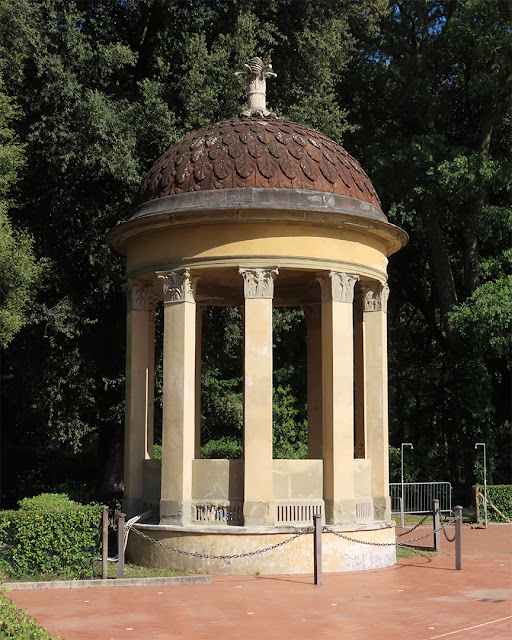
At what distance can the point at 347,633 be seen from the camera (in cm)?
1115

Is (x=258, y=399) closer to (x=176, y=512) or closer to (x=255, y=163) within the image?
(x=176, y=512)

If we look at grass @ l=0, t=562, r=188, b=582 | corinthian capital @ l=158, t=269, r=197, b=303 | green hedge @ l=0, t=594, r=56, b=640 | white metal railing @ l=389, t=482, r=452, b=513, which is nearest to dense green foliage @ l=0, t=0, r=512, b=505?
white metal railing @ l=389, t=482, r=452, b=513

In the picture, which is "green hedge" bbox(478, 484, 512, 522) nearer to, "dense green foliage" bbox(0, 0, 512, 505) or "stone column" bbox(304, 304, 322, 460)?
"dense green foliage" bbox(0, 0, 512, 505)

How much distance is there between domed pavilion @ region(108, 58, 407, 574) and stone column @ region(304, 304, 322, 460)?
3304 millimetres

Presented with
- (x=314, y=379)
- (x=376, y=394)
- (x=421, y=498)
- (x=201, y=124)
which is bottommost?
(x=421, y=498)

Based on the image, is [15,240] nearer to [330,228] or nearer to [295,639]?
[330,228]

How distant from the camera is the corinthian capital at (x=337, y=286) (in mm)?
17828

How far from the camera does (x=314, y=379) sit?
863 inches

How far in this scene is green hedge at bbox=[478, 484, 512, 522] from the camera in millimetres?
29781

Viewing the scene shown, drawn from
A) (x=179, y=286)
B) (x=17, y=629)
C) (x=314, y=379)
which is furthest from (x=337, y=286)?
(x=17, y=629)

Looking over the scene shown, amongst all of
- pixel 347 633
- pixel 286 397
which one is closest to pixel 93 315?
pixel 286 397

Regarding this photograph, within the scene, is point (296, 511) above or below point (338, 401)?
below

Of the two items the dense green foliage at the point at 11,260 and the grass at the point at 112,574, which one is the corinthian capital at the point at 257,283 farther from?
the dense green foliage at the point at 11,260

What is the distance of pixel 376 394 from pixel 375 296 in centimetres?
224
